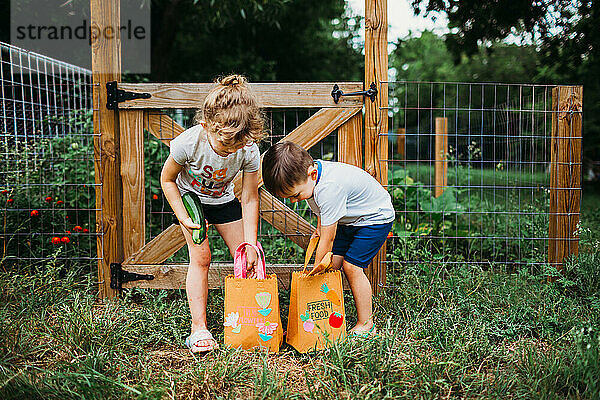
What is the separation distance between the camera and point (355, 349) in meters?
2.46

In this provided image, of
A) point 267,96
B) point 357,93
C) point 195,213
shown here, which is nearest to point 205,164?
point 195,213

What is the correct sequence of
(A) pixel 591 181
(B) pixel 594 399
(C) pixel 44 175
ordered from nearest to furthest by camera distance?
(B) pixel 594 399 < (C) pixel 44 175 < (A) pixel 591 181

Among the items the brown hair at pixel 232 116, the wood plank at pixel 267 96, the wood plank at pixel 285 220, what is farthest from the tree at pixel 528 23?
the brown hair at pixel 232 116

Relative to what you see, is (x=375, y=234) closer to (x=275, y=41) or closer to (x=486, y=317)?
(x=486, y=317)

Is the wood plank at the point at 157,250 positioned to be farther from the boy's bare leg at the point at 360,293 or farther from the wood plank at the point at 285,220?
the boy's bare leg at the point at 360,293

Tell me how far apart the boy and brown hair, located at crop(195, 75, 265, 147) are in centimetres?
22

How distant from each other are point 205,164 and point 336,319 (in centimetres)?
113

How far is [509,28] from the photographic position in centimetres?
704

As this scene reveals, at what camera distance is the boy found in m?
2.72

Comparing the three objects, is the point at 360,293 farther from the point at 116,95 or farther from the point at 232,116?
the point at 116,95

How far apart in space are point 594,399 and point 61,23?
944cm

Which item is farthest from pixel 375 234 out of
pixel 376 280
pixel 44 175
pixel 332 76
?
pixel 332 76

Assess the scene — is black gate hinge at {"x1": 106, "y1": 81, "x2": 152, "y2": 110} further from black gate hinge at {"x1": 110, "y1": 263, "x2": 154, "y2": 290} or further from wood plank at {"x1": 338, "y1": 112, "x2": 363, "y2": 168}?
wood plank at {"x1": 338, "y1": 112, "x2": 363, "y2": 168}

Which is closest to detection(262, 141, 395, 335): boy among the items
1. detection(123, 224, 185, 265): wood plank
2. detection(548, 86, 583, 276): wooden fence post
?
detection(123, 224, 185, 265): wood plank
